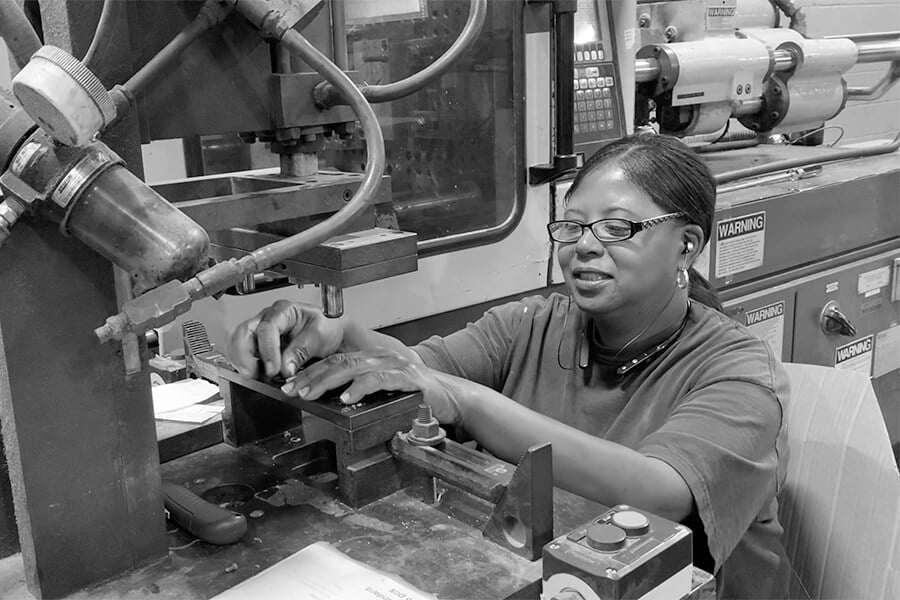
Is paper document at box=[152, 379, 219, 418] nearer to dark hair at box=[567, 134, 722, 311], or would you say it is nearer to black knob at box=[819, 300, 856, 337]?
dark hair at box=[567, 134, 722, 311]

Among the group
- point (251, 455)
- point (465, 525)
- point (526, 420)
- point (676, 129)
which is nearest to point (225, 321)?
point (251, 455)

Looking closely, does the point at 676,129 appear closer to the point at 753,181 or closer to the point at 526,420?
the point at 753,181

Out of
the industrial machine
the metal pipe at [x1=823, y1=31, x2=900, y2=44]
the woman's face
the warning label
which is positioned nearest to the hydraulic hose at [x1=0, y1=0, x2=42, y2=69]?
the industrial machine

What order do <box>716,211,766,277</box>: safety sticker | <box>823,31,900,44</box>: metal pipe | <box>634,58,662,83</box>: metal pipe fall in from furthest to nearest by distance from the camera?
<box>823,31,900,44</box>: metal pipe < <box>634,58,662,83</box>: metal pipe < <box>716,211,766,277</box>: safety sticker

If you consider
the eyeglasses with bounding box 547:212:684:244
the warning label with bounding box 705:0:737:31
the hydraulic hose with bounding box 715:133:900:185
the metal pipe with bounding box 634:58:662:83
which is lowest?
the hydraulic hose with bounding box 715:133:900:185

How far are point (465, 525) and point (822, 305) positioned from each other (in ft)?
5.72

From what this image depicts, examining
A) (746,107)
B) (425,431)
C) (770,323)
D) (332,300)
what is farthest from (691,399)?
(746,107)

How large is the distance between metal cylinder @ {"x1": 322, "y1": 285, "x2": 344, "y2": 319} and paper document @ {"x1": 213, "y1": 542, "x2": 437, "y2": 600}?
0.26m

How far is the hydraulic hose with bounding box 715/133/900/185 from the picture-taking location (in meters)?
2.25

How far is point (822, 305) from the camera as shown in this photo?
2.29 m

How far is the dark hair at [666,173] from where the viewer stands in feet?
4.24

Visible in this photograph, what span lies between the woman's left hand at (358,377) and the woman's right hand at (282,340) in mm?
47

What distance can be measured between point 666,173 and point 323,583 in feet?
2.72

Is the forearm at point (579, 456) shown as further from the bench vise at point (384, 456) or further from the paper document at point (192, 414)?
the paper document at point (192, 414)
